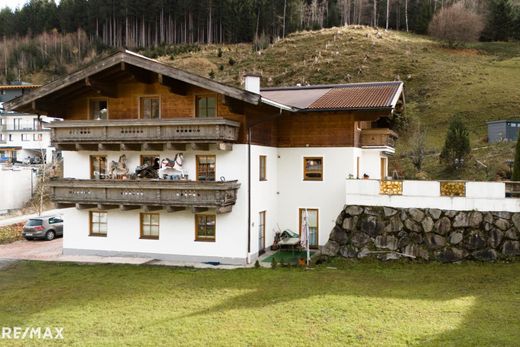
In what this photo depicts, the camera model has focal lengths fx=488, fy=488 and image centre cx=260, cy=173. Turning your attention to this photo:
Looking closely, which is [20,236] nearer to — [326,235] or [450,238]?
[326,235]

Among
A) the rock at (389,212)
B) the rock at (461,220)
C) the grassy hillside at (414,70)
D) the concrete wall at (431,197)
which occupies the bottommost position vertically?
the rock at (461,220)

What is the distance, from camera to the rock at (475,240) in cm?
2014

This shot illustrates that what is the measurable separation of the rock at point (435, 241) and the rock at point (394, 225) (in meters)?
1.22

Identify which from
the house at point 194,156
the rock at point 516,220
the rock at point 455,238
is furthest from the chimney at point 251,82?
the rock at point 516,220

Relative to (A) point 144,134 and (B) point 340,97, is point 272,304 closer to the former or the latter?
(A) point 144,134

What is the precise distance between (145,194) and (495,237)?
1485cm

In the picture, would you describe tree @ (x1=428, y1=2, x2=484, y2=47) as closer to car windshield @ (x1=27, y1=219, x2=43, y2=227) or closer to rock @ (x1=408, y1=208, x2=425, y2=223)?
rock @ (x1=408, y1=208, x2=425, y2=223)

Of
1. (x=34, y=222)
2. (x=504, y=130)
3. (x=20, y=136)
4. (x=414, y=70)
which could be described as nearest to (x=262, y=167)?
(x=34, y=222)

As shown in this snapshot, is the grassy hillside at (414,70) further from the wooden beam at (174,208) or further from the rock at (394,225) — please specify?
the wooden beam at (174,208)

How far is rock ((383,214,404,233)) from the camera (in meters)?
21.3

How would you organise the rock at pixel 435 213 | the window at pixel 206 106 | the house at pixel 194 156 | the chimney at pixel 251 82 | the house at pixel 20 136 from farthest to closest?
the house at pixel 20 136 < the chimney at pixel 251 82 < the window at pixel 206 106 < the house at pixel 194 156 < the rock at pixel 435 213

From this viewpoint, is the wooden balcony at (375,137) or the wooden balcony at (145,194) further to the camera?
the wooden balcony at (375,137)

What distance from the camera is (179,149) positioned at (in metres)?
21.7

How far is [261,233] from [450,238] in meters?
8.48
